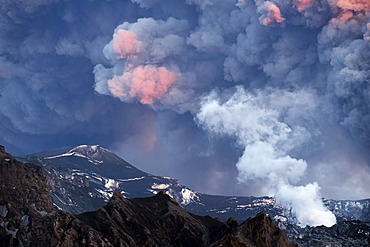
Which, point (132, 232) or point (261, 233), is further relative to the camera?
Answer: point (132, 232)

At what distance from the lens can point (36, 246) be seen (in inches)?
7200

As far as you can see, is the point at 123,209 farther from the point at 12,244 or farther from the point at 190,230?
the point at 12,244

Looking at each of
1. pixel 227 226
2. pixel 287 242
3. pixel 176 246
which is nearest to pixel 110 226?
pixel 176 246

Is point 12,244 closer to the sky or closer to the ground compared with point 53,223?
closer to the ground

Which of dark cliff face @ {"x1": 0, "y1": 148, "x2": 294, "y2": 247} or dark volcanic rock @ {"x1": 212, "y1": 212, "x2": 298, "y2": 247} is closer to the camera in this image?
dark volcanic rock @ {"x1": 212, "y1": 212, "x2": 298, "y2": 247}

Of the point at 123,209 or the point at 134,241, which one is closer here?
the point at 134,241

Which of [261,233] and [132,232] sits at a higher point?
[132,232]

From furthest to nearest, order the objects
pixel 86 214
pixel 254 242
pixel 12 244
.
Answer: pixel 86 214
pixel 12 244
pixel 254 242

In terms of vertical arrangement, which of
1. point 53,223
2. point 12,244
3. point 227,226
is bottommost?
point 12,244

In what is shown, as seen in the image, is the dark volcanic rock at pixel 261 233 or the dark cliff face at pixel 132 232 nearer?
the dark volcanic rock at pixel 261 233

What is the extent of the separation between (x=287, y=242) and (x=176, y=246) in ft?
138

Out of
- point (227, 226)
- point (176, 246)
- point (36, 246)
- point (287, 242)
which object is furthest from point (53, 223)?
point (287, 242)

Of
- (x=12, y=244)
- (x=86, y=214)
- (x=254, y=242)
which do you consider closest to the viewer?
(x=254, y=242)

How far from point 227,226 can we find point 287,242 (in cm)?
3053
